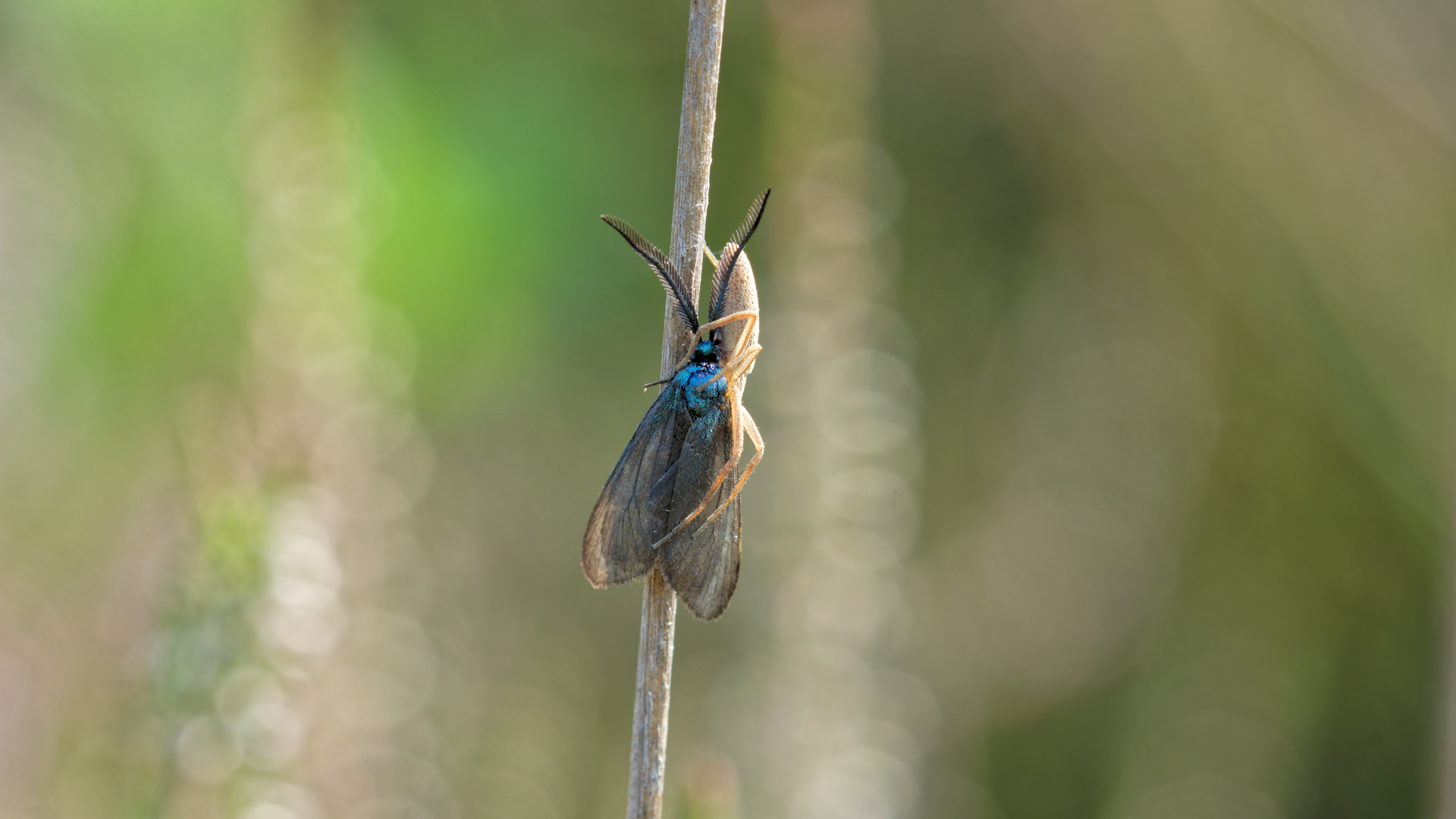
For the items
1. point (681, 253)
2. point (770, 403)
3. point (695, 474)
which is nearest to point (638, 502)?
point (695, 474)

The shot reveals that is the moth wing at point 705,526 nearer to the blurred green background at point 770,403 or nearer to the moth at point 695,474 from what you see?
the moth at point 695,474

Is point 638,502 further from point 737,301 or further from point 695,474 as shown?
point 737,301

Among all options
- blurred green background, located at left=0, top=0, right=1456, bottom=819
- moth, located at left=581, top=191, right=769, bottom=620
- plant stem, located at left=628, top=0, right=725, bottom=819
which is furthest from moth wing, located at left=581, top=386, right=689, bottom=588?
blurred green background, located at left=0, top=0, right=1456, bottom=819

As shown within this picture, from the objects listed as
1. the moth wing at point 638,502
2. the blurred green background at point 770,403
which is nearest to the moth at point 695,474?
the moth wing at point 638,502

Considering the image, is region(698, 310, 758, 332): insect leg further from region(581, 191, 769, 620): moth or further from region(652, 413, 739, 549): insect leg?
region(652, 413, 739, 549): insect leg

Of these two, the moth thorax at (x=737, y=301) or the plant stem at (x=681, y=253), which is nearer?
the plant stem at (x=681, y=253)

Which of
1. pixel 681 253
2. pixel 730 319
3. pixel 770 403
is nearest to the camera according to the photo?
pixel 681 253

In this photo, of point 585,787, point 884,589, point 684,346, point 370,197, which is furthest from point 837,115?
point 585,787
